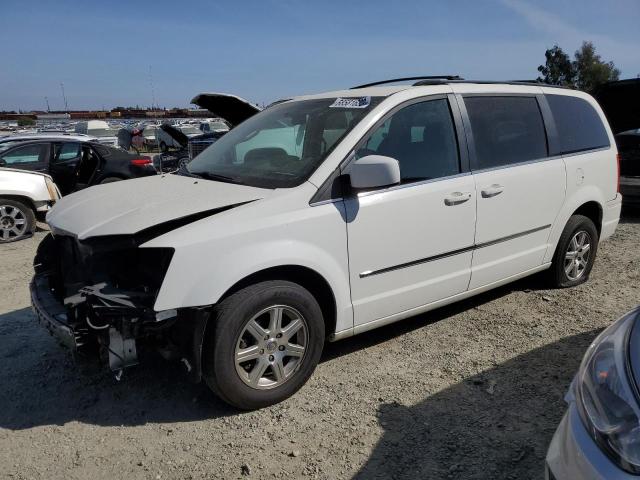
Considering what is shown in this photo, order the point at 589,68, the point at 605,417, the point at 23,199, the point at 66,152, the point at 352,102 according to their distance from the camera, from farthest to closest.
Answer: the point at 589,68 → the point at 66,152 → the point at 23,199 → the point at 352,102 → the point at 605,417

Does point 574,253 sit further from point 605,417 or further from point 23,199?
point 23,199

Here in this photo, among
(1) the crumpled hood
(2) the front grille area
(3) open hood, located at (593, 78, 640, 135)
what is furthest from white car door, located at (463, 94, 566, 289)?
(3) open hood, located at (593, 78, 640, 135)

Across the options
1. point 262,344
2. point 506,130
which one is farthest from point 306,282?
point 506,130

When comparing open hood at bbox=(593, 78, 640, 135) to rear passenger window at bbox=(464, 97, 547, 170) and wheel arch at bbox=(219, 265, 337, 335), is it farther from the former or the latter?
wheel arch at bbox=(219, 265, 337, 335)

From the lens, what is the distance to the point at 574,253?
474 centimetres

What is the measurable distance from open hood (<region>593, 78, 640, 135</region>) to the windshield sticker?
317 inches

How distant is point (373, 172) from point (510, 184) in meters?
1.42

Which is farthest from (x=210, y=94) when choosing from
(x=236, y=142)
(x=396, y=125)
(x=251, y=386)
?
(x=251, y=386)

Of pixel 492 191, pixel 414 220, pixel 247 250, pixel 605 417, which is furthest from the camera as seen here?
pixel 492 191

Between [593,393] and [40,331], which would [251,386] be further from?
[40,331]

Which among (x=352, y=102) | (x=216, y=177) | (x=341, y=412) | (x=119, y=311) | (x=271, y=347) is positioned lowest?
(x=341, y=412)

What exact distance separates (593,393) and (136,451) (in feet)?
7.13

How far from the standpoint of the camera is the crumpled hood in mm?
2834

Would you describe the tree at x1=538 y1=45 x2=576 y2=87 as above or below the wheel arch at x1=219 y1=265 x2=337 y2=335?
above
